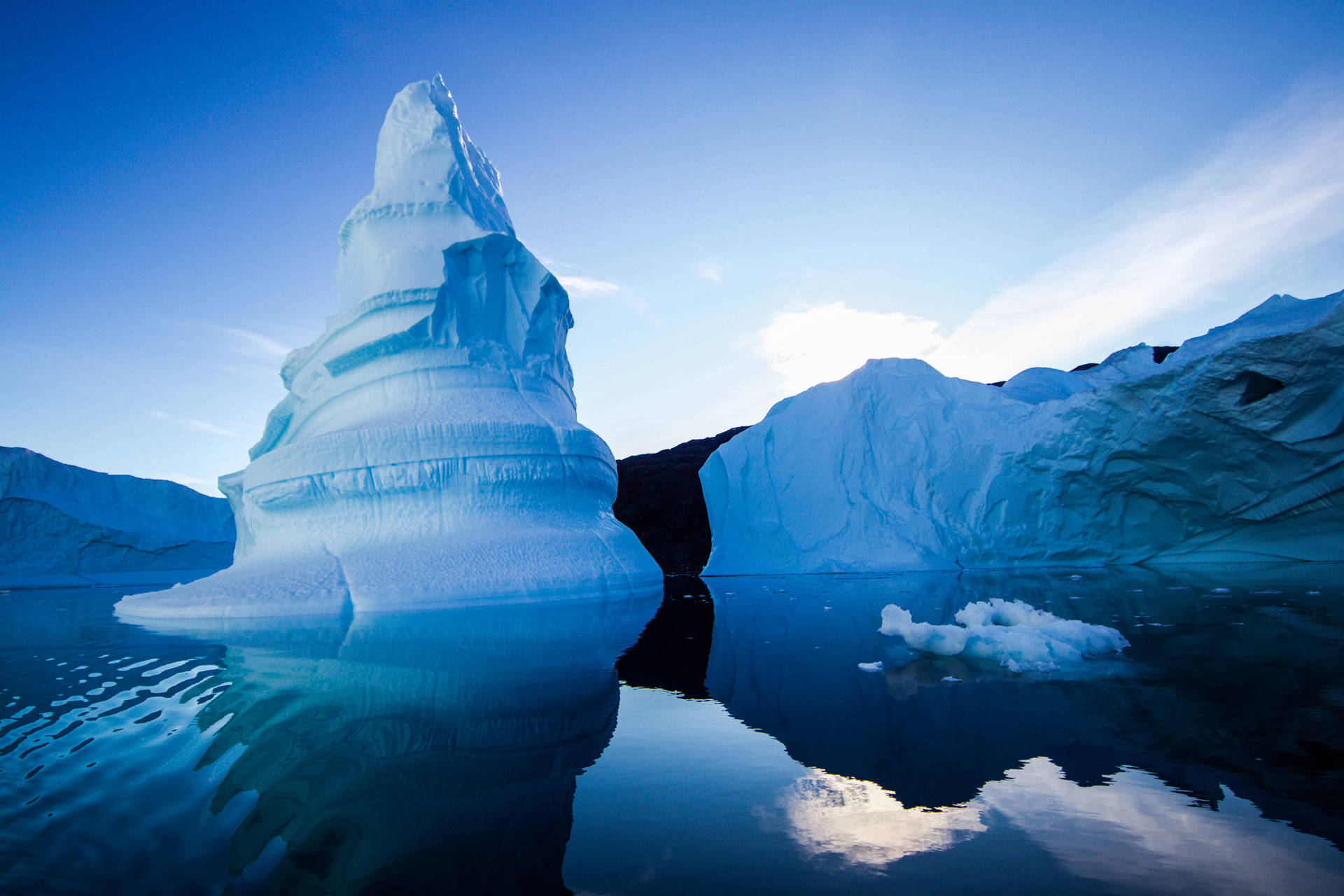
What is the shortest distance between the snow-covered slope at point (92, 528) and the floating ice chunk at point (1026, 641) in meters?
20.7

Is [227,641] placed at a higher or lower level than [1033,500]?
lower

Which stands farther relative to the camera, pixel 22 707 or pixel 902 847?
pixel 22 707

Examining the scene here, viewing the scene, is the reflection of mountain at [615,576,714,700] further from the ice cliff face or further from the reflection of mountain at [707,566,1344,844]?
→ the ice cliff face

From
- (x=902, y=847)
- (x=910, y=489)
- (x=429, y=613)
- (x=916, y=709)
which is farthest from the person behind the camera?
(x=910, y=489)

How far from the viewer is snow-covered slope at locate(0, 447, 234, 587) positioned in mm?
19609

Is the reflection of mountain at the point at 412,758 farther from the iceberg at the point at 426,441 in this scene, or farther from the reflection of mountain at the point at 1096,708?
the iceberg at the point at 426,441

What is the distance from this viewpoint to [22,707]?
9.80 ft

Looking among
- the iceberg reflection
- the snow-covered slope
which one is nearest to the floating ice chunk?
the iceberg reflection

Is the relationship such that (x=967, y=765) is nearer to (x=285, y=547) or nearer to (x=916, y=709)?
(x=916, y=709)

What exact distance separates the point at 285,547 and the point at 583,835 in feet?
27.6

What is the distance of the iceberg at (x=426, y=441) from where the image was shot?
7.24 metres

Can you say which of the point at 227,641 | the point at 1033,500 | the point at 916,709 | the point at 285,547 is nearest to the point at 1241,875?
the point at 916,709

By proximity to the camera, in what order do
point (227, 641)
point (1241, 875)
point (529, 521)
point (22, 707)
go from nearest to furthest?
point (1241, 875), point (22, 707), point (227, 641), point (529, 521)

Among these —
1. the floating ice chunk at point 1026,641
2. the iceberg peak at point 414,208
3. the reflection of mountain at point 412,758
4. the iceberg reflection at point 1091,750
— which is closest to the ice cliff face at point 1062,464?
the iceberg reflection at point 1091,750
